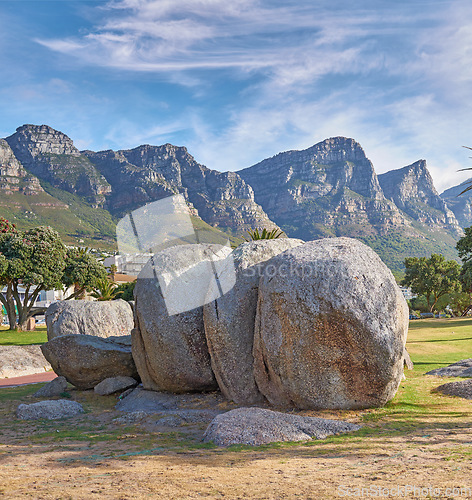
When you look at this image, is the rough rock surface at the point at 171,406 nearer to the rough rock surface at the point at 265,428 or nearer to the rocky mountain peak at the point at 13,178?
the rough rock surface at the point at 265,428

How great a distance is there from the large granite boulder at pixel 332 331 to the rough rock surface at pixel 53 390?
7.55 meters

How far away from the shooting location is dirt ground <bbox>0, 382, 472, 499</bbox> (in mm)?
4691

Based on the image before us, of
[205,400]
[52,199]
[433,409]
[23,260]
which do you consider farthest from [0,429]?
[52,199]

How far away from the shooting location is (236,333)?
1071cm

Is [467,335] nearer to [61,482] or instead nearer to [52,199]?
[61,482]

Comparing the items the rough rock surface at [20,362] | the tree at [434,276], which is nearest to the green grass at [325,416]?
the rough rock surface at [20,362]

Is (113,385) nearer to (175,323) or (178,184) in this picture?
(175,323)

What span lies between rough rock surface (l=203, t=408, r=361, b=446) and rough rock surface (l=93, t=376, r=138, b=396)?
21.0 feet

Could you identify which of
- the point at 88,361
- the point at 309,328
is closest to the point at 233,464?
the point at 309,328

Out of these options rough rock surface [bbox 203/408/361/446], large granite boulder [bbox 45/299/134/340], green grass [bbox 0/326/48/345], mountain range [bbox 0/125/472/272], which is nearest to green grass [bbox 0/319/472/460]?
rough rock surface [bbox 203/408/361/446]

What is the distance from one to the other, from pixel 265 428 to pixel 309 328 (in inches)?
100

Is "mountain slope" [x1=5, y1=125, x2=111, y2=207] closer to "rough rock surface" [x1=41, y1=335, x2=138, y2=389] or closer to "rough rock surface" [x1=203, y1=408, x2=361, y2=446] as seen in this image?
"rough rock surface" [x1=41, y1=335, x2=138, y2=389]

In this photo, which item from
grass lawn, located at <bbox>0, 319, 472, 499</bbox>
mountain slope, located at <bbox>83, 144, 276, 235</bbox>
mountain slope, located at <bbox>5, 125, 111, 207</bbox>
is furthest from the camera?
mountain slope, located at <bbox>83, 144, 276, 235</bbox>

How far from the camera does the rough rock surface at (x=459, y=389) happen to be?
34.7 ft
